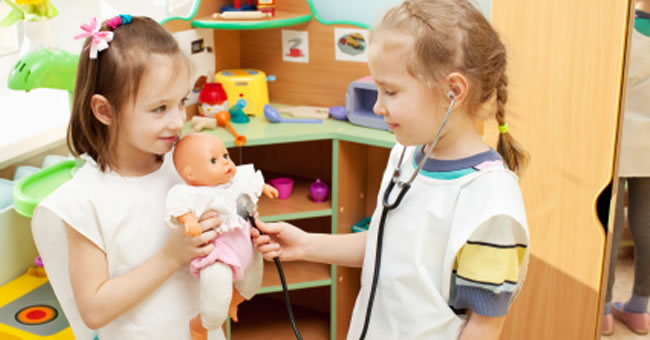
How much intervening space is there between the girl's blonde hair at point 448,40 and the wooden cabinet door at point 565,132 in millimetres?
659

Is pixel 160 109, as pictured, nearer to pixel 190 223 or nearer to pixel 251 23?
pixel 190 223

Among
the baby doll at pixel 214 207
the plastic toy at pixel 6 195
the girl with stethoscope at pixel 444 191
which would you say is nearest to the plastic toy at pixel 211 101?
the plastic toy at pixel 6 195

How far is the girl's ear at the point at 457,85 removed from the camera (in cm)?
98

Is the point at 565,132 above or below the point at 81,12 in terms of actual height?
below

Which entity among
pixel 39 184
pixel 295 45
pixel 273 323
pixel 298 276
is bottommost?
pixel 273 323

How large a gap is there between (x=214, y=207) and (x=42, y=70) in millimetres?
903

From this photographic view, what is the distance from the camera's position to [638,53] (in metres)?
1.72

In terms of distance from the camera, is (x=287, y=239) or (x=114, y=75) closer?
(x=114, y=75)

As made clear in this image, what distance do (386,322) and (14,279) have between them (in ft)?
4.52

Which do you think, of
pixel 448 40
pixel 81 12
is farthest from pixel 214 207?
pixel 81 12

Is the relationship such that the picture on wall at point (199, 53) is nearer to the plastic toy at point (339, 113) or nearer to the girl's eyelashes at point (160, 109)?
the plastic toy at point (339, 113)

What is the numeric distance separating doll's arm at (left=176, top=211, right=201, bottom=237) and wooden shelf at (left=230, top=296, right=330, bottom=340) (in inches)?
53.3

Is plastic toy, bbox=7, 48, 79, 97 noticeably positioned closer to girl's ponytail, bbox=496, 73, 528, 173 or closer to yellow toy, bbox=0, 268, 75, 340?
yellow toy, bbox=0, 268, 75, 340

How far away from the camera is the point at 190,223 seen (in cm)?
102
